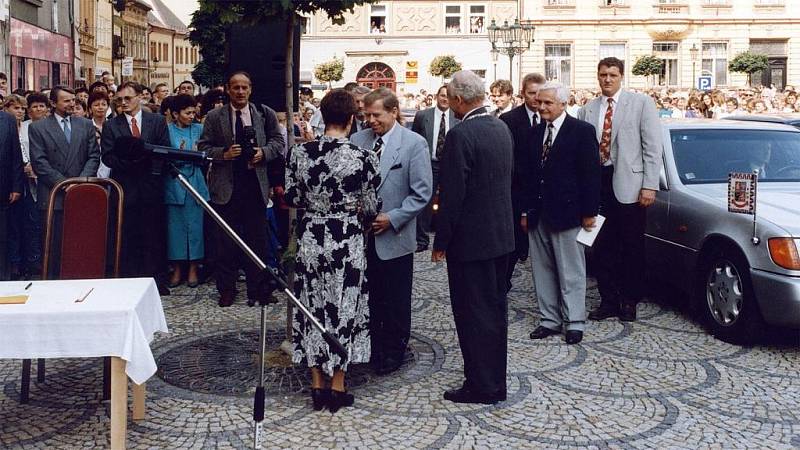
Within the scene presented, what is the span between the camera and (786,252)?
6.51 metres

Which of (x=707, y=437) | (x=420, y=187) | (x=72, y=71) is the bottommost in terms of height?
(x=707, y=437)

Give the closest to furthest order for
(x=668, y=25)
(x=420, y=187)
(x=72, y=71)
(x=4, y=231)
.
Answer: (x=420, y=187) → (x=4, y=231) → (x=72, y=71) → (x=668, y=25)

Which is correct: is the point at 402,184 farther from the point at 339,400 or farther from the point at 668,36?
the point at 668,36

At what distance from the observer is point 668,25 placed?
182 feet

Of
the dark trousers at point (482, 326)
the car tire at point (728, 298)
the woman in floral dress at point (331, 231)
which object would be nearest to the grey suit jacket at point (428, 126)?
the car tire at point (728, 298)

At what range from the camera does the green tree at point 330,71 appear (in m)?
54.4

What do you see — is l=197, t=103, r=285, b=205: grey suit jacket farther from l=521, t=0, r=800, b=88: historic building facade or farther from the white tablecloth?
l=521, t=0, r=800, b=88: historic building facade

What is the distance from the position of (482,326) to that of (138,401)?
2.16 m

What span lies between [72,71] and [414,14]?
96.0ft

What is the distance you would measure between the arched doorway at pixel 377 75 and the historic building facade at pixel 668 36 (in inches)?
357

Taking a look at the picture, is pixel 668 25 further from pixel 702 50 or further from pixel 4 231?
pixel 4 231

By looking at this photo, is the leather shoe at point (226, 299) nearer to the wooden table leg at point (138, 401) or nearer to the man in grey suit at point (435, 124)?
the wooden table leg at point (138, 401)

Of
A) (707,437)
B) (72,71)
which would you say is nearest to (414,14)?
(72,71)

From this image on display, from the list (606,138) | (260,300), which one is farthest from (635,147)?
(260,300)
